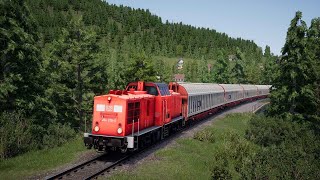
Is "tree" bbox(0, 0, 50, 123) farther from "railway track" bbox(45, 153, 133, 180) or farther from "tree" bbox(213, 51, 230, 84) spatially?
"tree" bbox(213, 51, 230, 84)

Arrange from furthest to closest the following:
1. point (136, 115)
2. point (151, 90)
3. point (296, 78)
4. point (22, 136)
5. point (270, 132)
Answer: point (296, 78) → point (270, 132) → point (151, 90) → point (136, 115) → point (22, 136)

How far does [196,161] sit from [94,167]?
543 centimetres

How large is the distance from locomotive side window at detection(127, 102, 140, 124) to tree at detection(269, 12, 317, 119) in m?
20.0

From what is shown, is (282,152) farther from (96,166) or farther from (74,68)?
(74,68)

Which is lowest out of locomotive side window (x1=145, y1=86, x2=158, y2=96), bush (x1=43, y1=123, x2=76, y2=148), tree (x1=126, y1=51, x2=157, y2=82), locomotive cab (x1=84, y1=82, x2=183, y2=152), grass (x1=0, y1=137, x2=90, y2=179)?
grass (x1=0, y1=137, x2=90, y2=179)

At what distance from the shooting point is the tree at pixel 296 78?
31.9 m

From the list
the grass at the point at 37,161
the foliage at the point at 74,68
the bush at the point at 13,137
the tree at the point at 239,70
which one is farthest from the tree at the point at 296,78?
the tree at the point at 239,70

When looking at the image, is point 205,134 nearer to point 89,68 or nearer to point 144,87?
point 144,87

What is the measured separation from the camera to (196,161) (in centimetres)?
1714

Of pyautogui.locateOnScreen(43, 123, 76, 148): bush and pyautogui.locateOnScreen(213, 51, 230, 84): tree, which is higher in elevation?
pyautogui.locateOnScreen(213, 51, 230, 84): tree

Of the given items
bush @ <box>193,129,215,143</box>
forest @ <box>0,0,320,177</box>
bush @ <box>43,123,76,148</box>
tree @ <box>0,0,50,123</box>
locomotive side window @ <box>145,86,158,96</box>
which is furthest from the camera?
bush @ <box>193,129,215,143</box>

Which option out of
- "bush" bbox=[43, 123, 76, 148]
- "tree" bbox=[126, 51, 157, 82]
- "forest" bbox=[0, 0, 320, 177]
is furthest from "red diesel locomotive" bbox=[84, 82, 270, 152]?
"tree" bbox=[126, 51, 157, 82]

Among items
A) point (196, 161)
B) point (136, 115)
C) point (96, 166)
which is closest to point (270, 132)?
point (196, 161)

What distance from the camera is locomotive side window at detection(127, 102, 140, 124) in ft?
55.4
